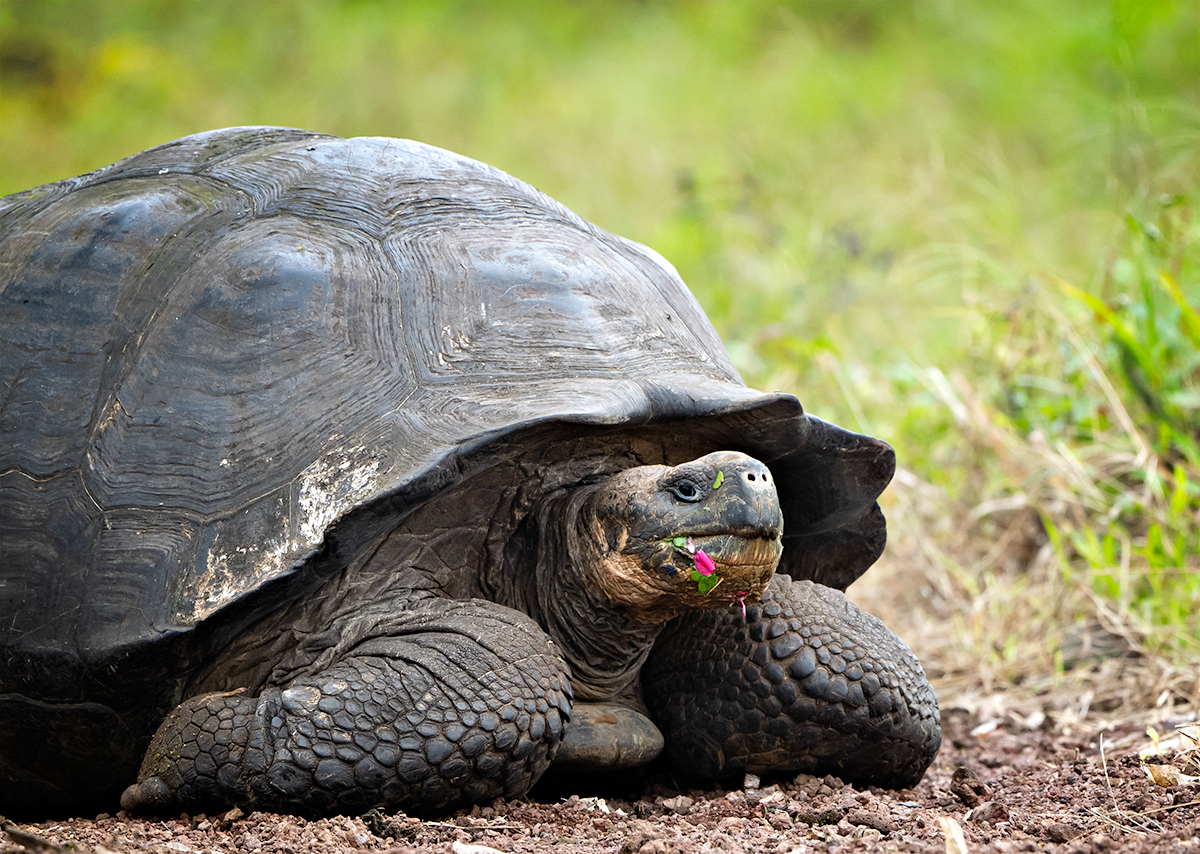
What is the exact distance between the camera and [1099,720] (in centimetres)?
330

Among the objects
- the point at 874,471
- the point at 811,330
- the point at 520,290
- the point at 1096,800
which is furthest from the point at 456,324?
the point at 811,330

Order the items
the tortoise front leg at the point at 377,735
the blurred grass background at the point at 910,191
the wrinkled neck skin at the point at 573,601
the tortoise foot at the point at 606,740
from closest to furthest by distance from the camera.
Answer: the tortoise front leg at the point at 377,735, the tortoise foot at the point at 606,740, the wrinkled neck skin at the point at 573,601, the blurred grass background at the point at 910,191

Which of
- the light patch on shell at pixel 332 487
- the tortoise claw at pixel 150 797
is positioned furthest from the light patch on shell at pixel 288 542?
the tortoise claw at pixel 150 797

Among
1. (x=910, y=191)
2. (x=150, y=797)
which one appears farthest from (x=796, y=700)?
(x=910, y=191)

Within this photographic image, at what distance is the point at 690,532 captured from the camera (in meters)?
2.28

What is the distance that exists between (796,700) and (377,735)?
1.00 meters

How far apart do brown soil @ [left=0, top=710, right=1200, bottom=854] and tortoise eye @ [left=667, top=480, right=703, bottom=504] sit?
0.64m

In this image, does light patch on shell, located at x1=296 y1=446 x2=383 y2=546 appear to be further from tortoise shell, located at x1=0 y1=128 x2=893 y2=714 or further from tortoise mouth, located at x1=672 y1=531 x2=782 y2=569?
tortoise mouth, located at x1=672 y1=531 x2=782 y2=569

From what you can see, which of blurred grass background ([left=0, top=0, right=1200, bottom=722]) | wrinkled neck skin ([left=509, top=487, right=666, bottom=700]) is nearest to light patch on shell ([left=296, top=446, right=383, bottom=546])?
wrinkled neck skin ([left=509, top=487, right=666, bottom=700])

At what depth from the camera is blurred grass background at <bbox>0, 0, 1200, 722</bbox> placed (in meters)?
3.99

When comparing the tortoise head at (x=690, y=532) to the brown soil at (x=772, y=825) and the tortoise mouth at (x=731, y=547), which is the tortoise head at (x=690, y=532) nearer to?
the tortoise mouth at (x=731, y=547)

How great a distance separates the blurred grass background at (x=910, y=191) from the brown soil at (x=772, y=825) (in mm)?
1048

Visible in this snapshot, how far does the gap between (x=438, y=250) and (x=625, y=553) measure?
855mm

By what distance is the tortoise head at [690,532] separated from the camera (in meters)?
2.25
